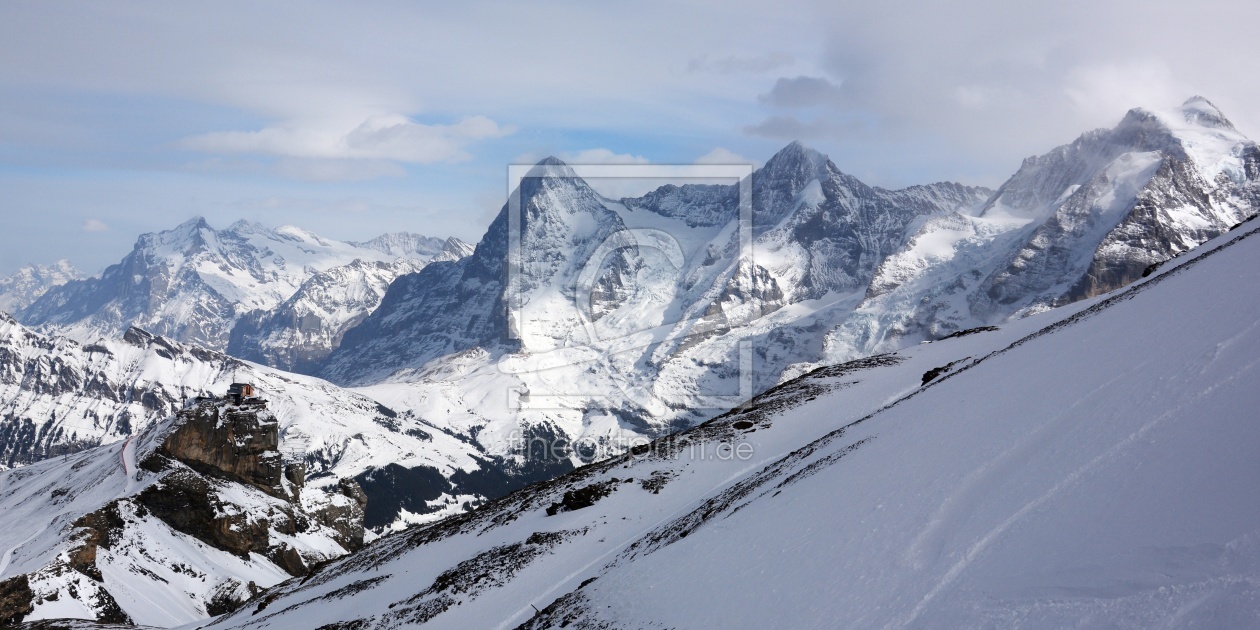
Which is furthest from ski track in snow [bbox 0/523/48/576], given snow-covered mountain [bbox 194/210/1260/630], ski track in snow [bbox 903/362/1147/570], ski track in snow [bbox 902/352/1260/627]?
ski track in snow [bbox 902/352/1260/627]

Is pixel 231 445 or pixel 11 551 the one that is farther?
pixel 231 445

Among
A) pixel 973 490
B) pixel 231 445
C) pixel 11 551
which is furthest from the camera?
pixel 231 445

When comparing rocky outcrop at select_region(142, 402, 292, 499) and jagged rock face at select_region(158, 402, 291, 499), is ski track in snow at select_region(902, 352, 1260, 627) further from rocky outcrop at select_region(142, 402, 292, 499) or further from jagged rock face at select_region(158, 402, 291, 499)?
jagged rock face at select_region(158, 402, 291, 499)

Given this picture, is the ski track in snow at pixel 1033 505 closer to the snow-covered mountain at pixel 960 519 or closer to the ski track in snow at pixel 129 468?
the snow-covered mountain at pixel 960 519

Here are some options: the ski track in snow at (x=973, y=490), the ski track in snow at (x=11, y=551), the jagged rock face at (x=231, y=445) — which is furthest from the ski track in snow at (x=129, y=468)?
the ski track in snow at (x=973, y=490)

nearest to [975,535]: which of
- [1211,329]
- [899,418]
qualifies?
[1211,329]

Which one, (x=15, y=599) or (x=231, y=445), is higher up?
(x=231, y=445)

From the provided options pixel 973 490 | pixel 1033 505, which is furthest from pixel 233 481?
pixel 1033 505

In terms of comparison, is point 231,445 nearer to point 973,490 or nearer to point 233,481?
point 233,481
